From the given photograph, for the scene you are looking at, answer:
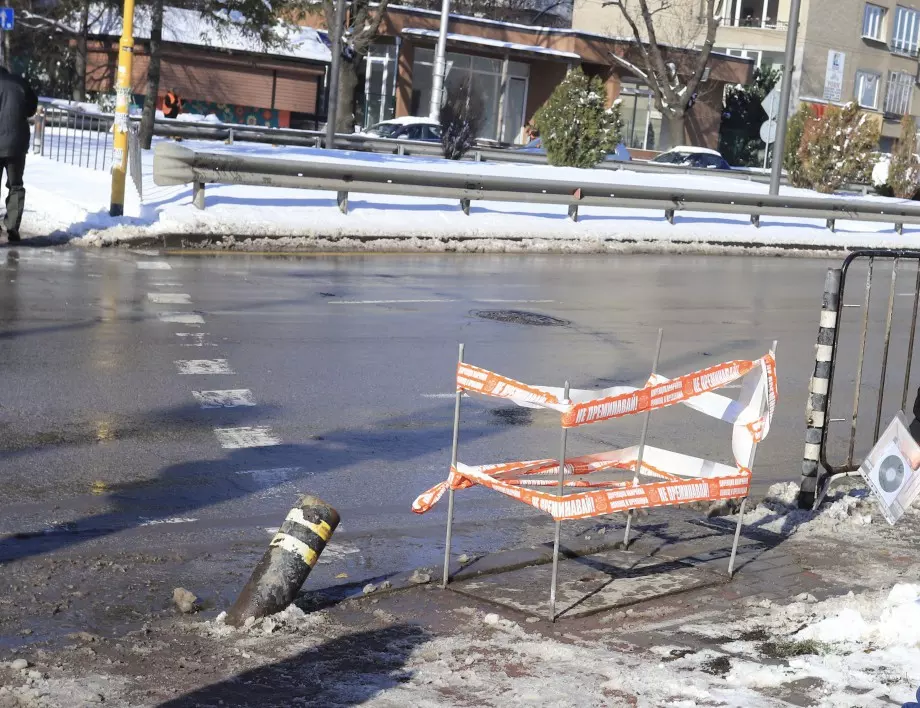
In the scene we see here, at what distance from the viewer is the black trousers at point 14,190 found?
1495 centimetres

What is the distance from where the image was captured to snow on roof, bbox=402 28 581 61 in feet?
172

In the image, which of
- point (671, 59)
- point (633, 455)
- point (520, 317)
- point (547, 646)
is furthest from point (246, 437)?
point (671, 59)

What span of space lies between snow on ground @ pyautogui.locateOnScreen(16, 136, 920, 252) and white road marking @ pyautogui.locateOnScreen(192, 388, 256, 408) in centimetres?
786

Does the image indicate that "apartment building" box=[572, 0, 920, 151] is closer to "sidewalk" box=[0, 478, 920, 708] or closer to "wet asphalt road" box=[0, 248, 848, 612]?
"wet asphalt road" box=[0, 248, 848, 612]

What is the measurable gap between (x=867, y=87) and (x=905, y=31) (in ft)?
15.8

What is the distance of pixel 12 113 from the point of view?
1489 centimetres

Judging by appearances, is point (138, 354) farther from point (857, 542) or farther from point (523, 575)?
point (857, 542)

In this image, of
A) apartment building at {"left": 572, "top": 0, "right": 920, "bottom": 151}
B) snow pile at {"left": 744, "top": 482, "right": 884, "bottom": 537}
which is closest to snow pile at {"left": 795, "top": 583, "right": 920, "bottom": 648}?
snow pile at {"left": 744, "top": 482, "right": 884, "bottom": 537}

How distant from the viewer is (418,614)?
523 centimetres

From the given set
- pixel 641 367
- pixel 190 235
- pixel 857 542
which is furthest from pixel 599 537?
pixel 190 235

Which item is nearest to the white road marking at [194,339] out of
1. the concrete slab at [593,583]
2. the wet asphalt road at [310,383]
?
the wet asphalt road at [310,383]

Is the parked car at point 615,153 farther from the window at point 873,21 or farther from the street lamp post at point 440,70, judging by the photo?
the window at point 873,21

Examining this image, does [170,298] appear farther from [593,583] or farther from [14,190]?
[593,583]

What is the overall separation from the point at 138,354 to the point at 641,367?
13.3 feet
